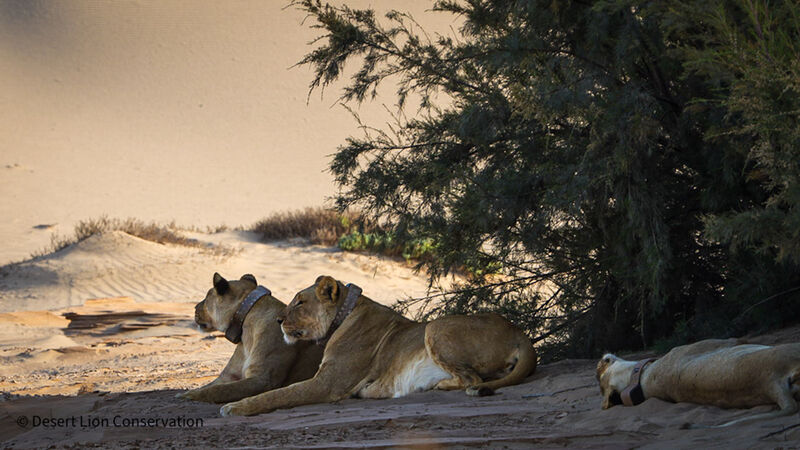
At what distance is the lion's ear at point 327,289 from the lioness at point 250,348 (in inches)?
19.2

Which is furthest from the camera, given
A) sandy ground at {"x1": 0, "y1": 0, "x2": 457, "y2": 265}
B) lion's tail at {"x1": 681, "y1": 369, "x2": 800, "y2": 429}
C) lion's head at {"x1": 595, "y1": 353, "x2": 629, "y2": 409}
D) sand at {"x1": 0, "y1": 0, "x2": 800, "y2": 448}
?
sandy ground at {"x1": 0, "y1": 0, "x2": 457, "y2": 265}

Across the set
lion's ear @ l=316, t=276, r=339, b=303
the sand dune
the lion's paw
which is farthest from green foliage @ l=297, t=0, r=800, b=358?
the sand dune

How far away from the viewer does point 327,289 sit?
7609 mm

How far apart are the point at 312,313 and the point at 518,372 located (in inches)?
78.3

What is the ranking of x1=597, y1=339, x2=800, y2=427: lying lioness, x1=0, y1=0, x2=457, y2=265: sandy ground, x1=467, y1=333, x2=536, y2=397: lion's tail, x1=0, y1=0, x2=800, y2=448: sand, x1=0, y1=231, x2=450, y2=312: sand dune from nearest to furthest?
x1=597, y1=339, x2=800, y2=427: lying lioness
x1=0, y1=0, x2=800, y2=448: sand
x1=467, y1=333, x2=536, y2=397: lion's tail
x1=0, y1=231, x2=450, y2=312: sand dune
x1=0, y1=0, x2=457, y2=265: sandy ground

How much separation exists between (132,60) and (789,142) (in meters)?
65.5

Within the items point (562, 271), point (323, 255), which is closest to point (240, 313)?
point (562, 271)

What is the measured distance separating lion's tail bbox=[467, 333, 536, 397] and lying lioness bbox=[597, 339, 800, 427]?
104 cm

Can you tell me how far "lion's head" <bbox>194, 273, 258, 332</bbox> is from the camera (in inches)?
321

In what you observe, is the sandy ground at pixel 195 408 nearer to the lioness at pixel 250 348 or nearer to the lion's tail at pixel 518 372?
the lion's tail at pixel 518 372

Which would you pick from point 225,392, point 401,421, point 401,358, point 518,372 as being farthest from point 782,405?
point 225,392

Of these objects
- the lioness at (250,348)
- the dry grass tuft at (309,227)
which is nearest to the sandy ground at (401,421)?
the lioness at (250,348)

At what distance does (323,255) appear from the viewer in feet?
70.5

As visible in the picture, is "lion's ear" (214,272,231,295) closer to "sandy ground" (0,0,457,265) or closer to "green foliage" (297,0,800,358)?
"green foliage" (297,0,800,358)
